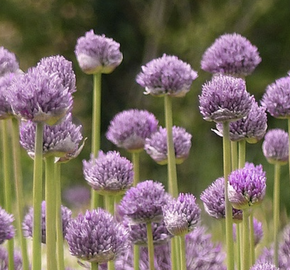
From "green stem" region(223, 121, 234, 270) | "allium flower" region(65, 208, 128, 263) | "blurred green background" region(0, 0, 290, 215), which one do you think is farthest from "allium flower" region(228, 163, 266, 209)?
"blurred green background" region(0, 0, 290, 215)

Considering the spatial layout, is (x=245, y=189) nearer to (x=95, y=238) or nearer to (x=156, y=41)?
(x=95, y=238)

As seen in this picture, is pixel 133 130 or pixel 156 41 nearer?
pixel 133 130

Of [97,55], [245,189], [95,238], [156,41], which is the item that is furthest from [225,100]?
[156,41]

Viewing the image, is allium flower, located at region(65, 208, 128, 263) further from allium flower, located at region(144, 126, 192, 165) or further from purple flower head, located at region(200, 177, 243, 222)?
allium flower, located at region(144, 126, 192, 165)

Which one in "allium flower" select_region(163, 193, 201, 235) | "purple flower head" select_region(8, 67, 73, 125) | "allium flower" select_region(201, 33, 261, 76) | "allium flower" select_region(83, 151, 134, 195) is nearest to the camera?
"purple flower head" select_region(8, 67, 73, 125)

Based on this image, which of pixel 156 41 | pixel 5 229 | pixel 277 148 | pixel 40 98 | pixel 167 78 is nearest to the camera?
pixel 40 98

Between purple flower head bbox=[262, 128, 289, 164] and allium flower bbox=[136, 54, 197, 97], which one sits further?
purple flower head bbox=[262, 128, 289, 164]

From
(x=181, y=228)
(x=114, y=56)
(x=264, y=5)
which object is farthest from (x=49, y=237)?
(x=264, y=5)
